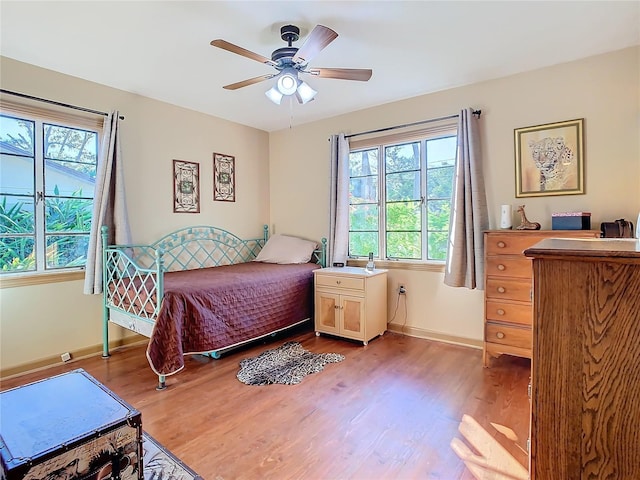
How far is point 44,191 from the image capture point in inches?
113

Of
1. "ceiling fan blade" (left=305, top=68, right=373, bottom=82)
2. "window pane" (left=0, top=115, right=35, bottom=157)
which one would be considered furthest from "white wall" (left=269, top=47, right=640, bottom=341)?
"window pane" (left=0, top=115, right=35, bottom=157)

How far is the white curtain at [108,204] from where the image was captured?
Result: 3.04 metres

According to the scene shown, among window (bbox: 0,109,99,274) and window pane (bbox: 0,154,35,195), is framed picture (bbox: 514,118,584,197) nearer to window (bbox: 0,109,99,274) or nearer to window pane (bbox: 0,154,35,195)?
window (bbox: 0,109,99,274)

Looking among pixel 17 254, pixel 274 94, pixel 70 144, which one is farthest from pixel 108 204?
pixel 274 94

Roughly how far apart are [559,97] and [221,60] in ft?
8.75

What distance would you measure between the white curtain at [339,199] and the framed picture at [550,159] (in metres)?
1.67

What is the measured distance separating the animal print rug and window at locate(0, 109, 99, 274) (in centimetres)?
178

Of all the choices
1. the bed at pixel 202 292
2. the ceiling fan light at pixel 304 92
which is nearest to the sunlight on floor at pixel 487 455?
the bed at pixel 202 292

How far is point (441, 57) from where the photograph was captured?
2684 mm

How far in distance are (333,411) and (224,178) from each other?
9.74 ft

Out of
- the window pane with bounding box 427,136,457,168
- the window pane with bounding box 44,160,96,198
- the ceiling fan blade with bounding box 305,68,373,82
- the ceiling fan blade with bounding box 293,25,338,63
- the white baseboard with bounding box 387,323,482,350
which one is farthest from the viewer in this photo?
the window pane with bounding box 427,136,457,168

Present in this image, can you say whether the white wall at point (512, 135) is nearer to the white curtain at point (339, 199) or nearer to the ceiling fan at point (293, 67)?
the white curtain at point (339, 199)

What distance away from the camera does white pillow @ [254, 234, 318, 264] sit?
4.09 meters

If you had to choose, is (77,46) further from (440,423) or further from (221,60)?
(440,423)
